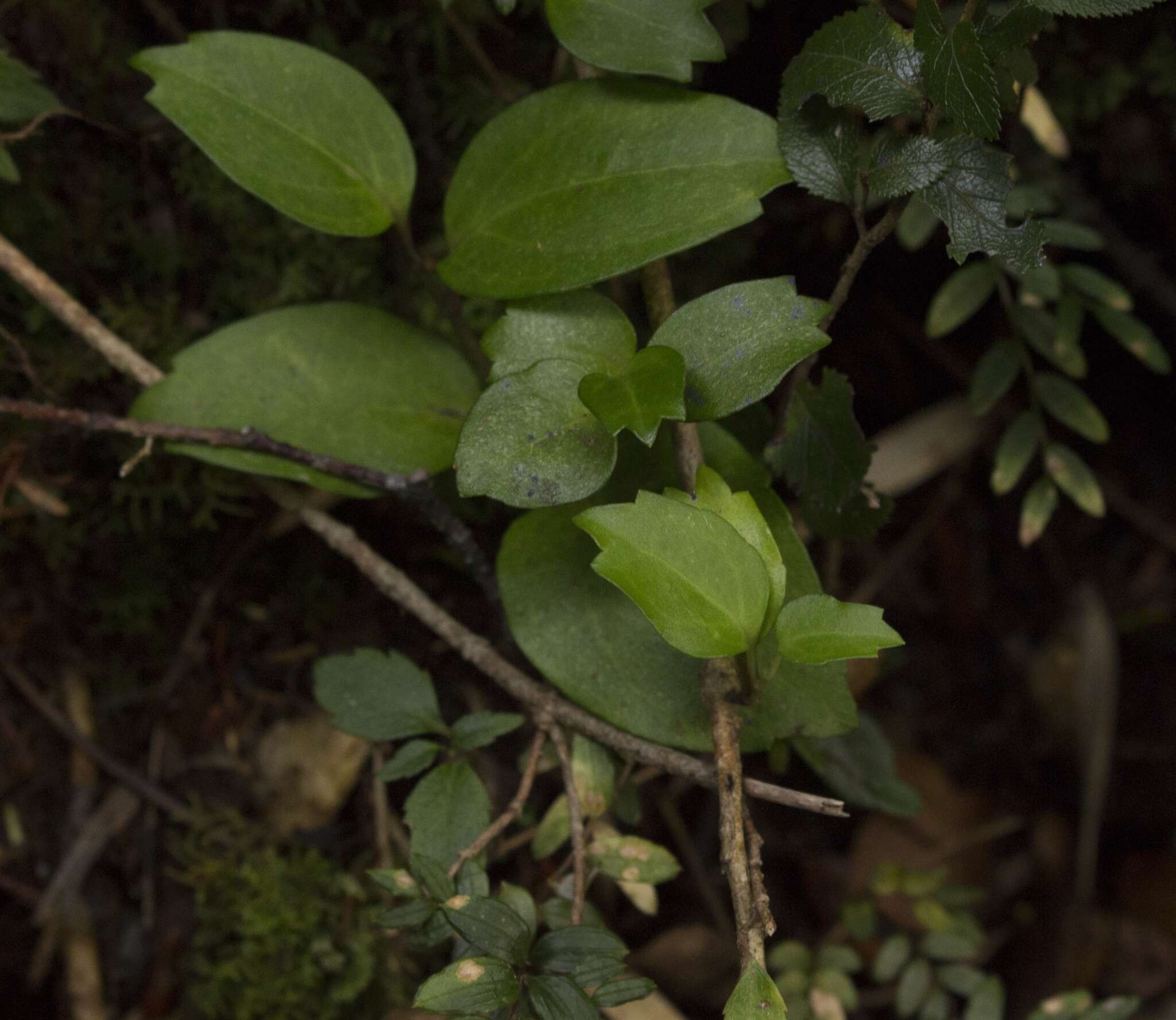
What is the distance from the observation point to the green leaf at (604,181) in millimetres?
977

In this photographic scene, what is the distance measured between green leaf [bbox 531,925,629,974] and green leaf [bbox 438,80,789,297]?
0.62 m

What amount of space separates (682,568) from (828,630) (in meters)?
0.13

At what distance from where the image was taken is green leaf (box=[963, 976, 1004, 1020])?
138 centimetres

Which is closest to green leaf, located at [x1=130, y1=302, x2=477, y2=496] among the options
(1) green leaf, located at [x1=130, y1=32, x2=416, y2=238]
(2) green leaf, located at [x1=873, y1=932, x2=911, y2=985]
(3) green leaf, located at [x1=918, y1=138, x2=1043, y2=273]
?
(1) green leaf, located at [x1=130, y1=32, x2=416, y2=238]

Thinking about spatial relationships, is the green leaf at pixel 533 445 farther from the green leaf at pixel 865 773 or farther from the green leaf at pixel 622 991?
the green leaf at pixel 865 773

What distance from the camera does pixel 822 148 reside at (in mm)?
972

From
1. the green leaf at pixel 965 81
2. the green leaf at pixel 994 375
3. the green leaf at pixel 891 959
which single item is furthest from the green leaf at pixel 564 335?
the green leaf at pixel 891 959

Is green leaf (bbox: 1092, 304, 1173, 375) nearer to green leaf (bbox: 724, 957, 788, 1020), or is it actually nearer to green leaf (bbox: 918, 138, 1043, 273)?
green leaf (bbox: 918, 138, 1043, 273)

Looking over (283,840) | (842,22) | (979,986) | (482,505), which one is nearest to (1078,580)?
(979,986)

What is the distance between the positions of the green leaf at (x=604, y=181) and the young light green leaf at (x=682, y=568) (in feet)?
0.94

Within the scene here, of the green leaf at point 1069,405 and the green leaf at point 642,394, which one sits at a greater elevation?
the green leaf at point 642,394

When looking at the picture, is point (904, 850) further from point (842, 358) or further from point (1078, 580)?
point (842, 358)

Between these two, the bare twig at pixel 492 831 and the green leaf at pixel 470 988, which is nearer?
the green leaf at pixel 470 988

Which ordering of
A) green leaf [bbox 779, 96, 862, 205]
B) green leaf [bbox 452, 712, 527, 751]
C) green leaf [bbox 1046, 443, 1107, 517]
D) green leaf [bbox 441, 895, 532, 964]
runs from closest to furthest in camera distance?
green leaf [bbox 441, 895, 532, 964], green leaf [bbox 779, 96, 862, 205], green leaf [bbox 452, 712, 527, 751], green leaf [bbox 1046, 443, 1107, 517]
